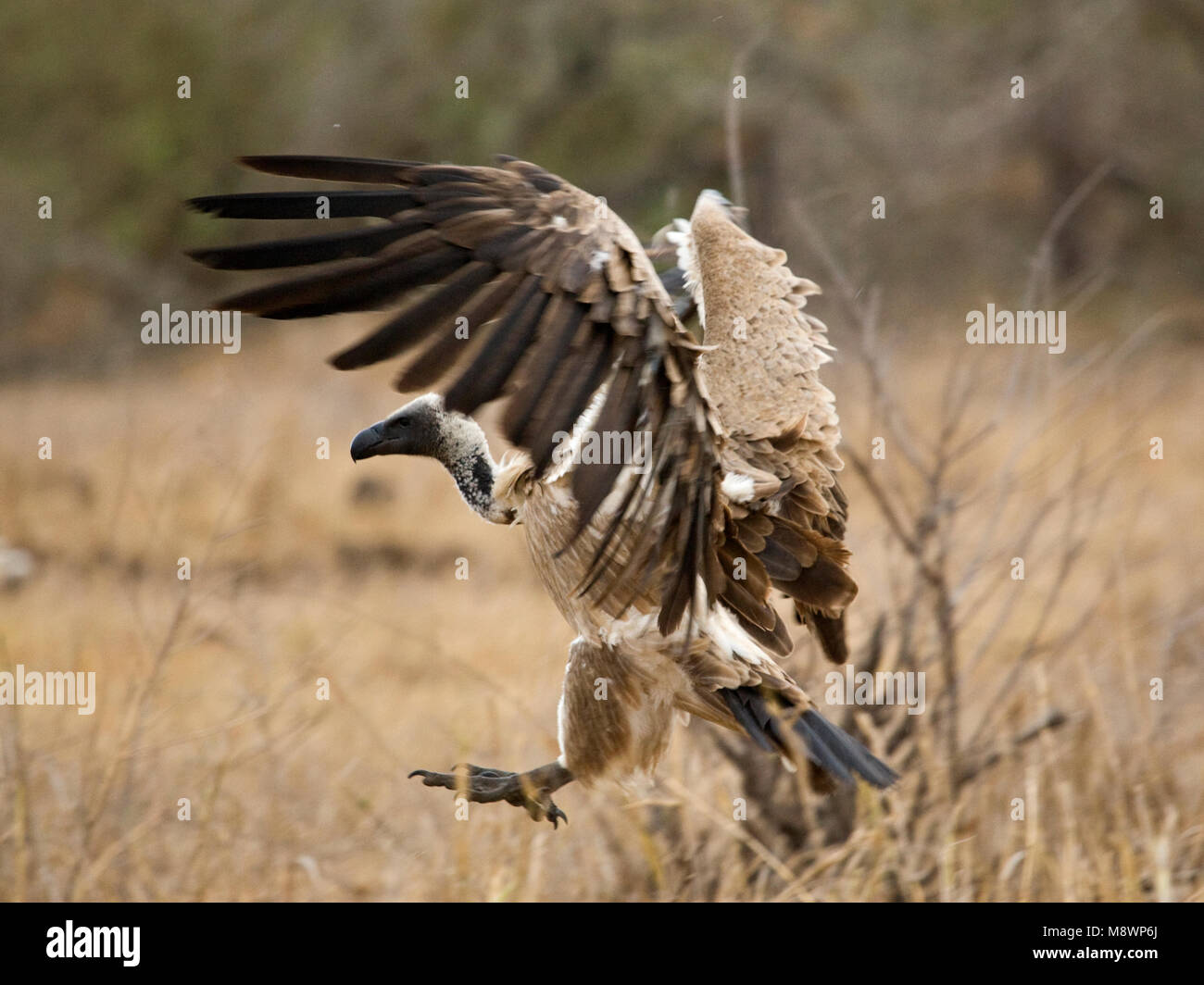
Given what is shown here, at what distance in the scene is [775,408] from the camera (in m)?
3.44

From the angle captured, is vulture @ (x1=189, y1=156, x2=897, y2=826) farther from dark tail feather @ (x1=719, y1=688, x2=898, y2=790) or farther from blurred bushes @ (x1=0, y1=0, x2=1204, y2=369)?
blurred bushes @ (x1=0, y1=0, x2=1204, y2=369)

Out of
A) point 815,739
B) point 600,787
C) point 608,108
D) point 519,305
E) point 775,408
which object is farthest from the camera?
point 608,108

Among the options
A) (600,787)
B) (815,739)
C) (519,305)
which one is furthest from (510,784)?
(519,305)

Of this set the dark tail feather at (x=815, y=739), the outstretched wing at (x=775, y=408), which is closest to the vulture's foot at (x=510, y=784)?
the dark tail feather at (x=815, y=739)

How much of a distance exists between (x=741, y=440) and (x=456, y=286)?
1138 mm

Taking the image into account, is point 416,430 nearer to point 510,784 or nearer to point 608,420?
point 608,420

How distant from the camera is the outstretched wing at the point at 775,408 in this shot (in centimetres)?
313

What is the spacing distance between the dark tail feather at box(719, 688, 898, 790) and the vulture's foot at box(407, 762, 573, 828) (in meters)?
0.42

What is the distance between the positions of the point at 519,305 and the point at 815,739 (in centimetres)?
117

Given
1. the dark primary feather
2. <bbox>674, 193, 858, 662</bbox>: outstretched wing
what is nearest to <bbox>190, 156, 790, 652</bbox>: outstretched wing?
the dark primary feather

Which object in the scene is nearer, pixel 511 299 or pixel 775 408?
pixel 511 299

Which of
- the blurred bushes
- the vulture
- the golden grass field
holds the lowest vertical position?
the golden grass field

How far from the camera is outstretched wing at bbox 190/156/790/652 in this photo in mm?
2342
